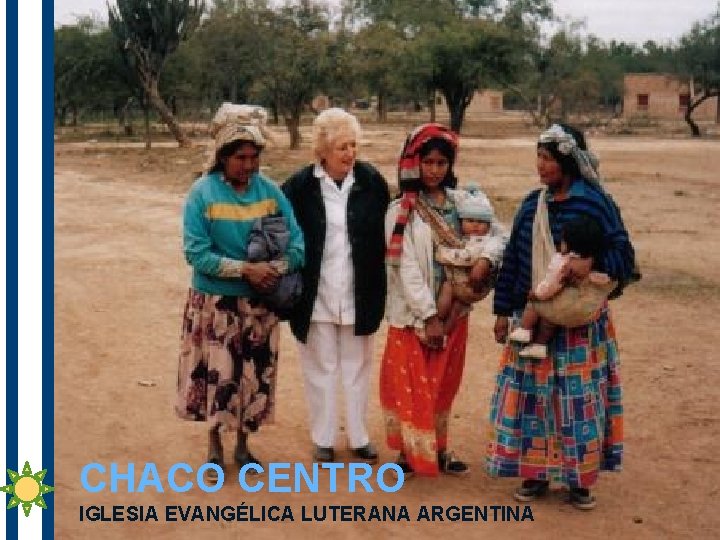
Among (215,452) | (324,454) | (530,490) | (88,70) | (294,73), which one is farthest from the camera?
(88,70)

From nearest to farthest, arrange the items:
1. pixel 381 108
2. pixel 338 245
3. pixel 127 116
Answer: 1. pixel 338 245
2. pixel 127 116
3. pixel 381 108

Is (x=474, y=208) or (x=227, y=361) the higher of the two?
(x=474, y=208)

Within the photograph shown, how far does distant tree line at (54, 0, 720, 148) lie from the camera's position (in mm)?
26156

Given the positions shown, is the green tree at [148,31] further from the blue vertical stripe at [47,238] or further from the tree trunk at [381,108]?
the blue vertical stripe at [47,238]

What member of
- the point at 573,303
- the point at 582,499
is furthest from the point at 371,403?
the point at 573,303

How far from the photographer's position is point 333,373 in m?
4.29

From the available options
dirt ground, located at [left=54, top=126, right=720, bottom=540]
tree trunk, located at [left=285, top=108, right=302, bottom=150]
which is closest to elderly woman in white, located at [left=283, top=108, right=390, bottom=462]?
dirt ground, located at [left=54, top=126, right=720, bottom=540]

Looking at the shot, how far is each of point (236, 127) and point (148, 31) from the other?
1058 inches

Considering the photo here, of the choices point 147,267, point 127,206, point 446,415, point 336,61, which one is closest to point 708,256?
point 147,267

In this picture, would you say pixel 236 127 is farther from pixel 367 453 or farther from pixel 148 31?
pixel 148 31

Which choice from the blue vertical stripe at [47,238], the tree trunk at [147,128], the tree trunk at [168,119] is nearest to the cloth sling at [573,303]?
the blue vertical stripe at [47,238]

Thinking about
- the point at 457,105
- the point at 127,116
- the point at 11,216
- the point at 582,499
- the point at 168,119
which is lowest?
the point at 582,499

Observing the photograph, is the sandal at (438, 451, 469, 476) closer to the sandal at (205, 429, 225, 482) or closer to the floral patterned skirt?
the floral patterned skirt

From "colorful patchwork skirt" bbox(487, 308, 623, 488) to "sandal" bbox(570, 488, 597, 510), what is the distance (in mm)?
57
